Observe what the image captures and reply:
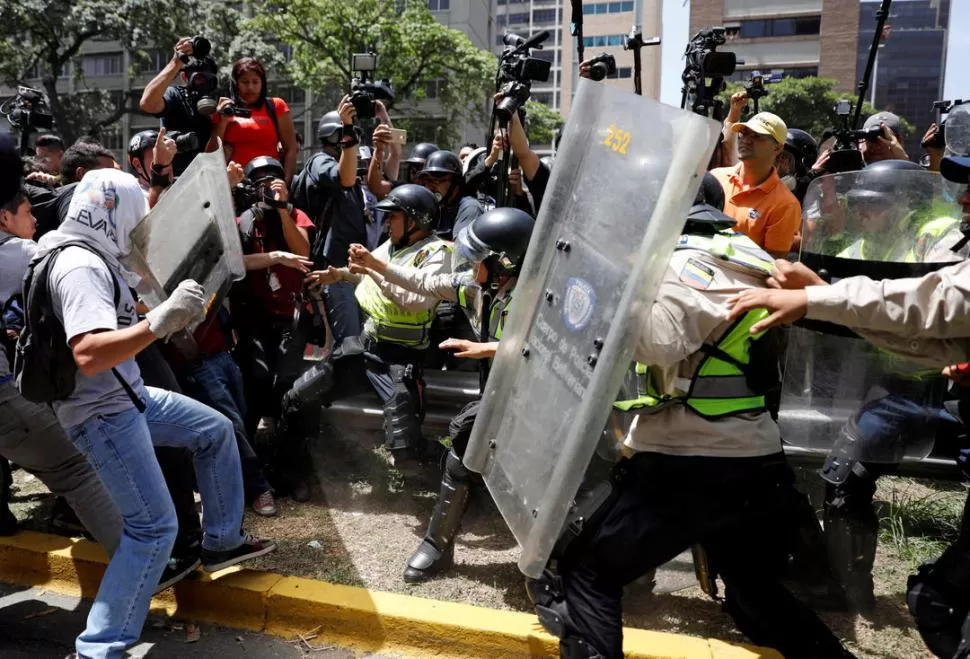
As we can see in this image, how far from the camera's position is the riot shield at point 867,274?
2742 mm

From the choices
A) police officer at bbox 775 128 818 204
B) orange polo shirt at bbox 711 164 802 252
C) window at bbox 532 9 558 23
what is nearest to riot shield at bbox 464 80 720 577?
orange polo shirt at bbox 711 164 802 252

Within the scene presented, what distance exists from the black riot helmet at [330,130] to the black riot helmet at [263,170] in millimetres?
503

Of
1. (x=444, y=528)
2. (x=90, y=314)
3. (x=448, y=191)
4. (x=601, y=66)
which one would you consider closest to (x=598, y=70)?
(x=601, y=66)

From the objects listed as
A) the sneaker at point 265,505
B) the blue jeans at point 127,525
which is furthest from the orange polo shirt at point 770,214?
the blue jeans at point 127,525

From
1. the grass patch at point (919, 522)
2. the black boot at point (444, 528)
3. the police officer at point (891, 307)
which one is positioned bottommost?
the grass patch at point (919, 522)

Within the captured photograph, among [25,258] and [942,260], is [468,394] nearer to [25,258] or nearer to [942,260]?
[25,258]

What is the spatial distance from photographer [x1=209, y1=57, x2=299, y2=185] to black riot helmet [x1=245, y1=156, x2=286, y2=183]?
520mm

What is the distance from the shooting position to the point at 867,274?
2.68 meters

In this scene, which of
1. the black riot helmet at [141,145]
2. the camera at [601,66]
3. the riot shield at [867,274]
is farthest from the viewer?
the black riot helmet at [141,145]

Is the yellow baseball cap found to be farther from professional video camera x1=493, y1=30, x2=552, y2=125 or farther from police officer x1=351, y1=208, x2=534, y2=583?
police officer x1=351, y1=208, x2=534, y2=583

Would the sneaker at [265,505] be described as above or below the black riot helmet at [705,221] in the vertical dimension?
below

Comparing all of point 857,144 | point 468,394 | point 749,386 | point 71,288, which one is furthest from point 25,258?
point 857,144

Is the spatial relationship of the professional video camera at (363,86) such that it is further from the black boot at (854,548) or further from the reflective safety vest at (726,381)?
the black boot at (854,548)

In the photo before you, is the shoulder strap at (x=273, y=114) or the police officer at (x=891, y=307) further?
the shoulder strap at (x=273, y=114)
